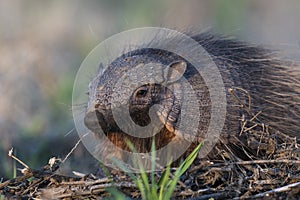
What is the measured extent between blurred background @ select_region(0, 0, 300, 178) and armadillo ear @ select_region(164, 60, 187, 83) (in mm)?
783

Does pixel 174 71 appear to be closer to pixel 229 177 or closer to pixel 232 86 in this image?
pixel 232 86

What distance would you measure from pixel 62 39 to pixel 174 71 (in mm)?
5658

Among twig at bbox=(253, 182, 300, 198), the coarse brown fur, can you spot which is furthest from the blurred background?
twig at bbox=(253, 182, 300, 198)

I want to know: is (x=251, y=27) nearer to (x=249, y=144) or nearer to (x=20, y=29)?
(x=20, y=29)

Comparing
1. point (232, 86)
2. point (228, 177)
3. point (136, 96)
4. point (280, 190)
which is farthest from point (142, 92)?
point (280, 190)

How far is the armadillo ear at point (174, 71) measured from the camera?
19.7 feet

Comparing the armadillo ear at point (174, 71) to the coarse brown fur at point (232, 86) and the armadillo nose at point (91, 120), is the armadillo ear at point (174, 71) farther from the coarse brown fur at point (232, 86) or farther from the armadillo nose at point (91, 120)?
the armadillo nose at point (91, 120)

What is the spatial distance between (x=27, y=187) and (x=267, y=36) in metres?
6.55

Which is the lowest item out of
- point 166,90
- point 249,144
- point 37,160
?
point 37,160

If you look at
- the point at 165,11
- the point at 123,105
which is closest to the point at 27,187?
the point at 123,105

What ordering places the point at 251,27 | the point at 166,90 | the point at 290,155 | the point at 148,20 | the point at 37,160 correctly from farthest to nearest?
the point at 251,27
the point at 148,20
the point at 37,160
the point at 166,90
the point at 290,155

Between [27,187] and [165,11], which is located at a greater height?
[165,11]

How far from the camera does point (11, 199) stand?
5586 millimetres

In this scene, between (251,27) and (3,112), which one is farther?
(251,27)
